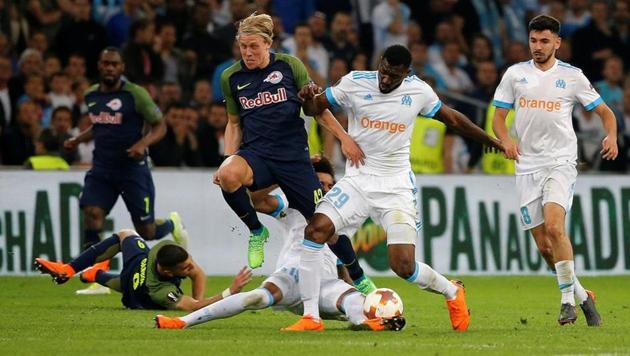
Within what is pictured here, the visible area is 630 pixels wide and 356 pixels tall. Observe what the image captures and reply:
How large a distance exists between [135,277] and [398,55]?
13.1 ft

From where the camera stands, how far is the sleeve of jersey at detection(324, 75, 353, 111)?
1290 centimetres

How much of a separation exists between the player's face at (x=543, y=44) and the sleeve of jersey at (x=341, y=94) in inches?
69.6

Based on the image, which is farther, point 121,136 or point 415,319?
point 121,136

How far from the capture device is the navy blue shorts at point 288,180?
44.7 ft

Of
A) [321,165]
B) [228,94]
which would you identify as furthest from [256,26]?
[321,165]

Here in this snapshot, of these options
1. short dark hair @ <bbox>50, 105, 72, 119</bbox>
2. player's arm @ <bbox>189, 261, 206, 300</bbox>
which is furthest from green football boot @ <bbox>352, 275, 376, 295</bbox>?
short dark hair @ <bbox>50, 105, 72, 119</bbox>

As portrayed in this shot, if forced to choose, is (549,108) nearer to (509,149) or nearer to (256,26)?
(509,149)

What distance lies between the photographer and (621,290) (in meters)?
18.1

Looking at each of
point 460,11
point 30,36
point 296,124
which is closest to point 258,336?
point 296,124

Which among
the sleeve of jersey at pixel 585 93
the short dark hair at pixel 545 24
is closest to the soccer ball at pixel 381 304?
→ the sleeve of jersey at pixel 585 93

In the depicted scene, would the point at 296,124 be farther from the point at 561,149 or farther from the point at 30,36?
the point at 30,36

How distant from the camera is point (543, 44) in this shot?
13.6m

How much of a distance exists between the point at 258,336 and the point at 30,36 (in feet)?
38.5

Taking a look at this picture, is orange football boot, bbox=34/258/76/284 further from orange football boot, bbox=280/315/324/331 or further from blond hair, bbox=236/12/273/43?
orange football boot, bbox=280/315/324/331
